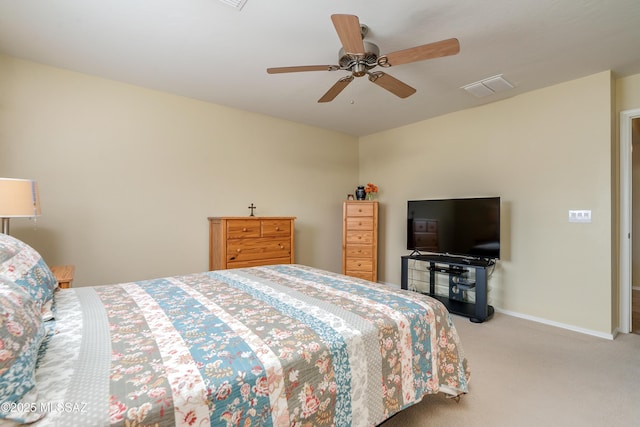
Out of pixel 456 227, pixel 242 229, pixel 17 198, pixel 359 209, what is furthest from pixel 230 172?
pixel 456 227

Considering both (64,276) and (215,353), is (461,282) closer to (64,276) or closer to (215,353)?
(215,353)

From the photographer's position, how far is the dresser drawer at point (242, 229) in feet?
10.7

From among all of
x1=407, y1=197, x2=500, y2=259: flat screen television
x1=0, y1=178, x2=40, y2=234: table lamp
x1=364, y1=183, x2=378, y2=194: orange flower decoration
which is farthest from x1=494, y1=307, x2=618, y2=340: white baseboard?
x1=0, y1=178, x2=40, y2=234: table lamp

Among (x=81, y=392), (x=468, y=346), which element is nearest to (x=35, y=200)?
(x=81, y=392)

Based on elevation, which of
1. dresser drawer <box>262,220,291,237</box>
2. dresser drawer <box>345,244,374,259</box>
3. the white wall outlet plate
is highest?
the white wall outlet plate

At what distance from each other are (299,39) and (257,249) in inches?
87.4

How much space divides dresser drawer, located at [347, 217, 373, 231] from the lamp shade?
341 cm

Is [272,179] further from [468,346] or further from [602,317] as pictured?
[602,317]

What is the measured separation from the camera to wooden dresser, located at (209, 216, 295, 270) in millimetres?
3244

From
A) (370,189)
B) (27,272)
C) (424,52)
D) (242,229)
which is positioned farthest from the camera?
(370,189)

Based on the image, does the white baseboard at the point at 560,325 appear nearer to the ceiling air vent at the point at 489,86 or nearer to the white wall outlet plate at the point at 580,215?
the white wall outlet plate at the point at 580,215

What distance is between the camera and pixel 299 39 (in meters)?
2.30

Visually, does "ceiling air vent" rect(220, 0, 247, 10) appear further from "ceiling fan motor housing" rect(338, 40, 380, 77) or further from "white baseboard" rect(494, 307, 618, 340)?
"white baseboard" rect(494, 307, 618, 340)

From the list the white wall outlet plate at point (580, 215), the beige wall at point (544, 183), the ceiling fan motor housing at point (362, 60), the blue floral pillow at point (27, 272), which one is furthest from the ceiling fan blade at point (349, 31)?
the white wall outlet plate at point (580, 215)
